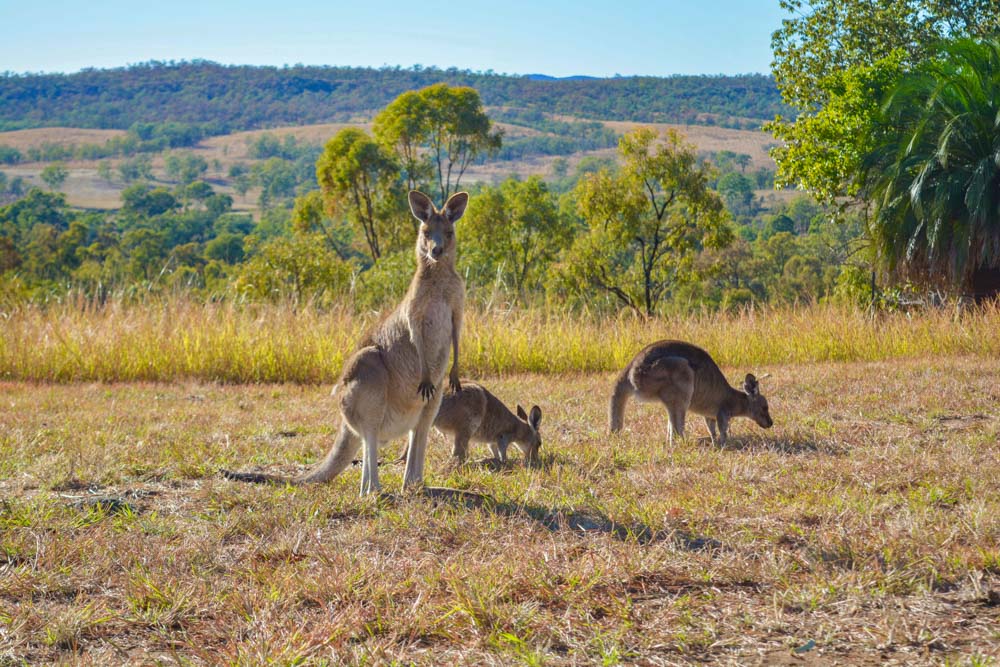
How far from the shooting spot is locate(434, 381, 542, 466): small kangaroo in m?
5.27

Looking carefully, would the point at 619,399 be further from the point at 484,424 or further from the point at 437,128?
the point at 437,128

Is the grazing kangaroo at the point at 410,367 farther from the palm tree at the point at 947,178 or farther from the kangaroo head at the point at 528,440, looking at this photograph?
the palm tree at the point at 947,178

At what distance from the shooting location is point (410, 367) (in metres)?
4.22

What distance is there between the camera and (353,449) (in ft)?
14.6

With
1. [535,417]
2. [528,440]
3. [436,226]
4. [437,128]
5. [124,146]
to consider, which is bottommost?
[528,440]

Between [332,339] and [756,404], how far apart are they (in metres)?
5.30

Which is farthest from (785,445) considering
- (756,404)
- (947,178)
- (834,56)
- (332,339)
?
(834,56)

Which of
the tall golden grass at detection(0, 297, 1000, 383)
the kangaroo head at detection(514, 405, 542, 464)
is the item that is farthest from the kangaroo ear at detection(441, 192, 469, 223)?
the tall golden grass at detection(0, 297, 1000, 383)

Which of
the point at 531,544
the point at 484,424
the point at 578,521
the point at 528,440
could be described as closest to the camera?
the point at 531,544

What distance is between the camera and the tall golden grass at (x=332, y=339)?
31.9 feet

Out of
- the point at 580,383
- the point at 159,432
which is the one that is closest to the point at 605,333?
the point at 580,383

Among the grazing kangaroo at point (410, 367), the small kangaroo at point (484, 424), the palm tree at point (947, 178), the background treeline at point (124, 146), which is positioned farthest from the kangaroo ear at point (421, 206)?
the background treeline at point (124, 146)

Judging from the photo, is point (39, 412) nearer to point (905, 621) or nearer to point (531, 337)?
point (531, 337)

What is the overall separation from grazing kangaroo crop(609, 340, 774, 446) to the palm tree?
8.47 m
